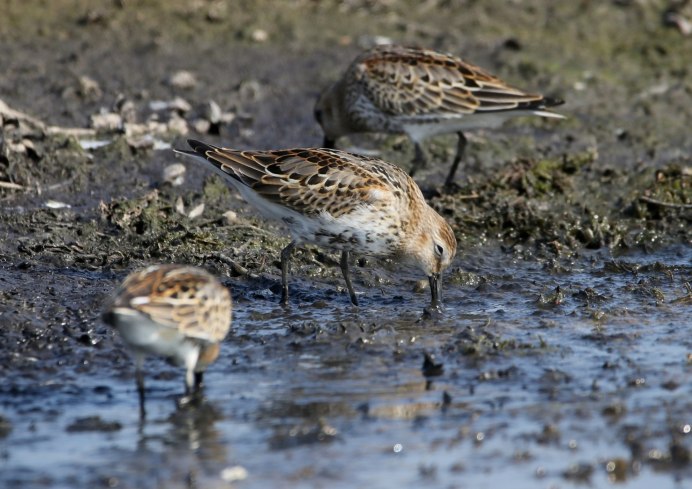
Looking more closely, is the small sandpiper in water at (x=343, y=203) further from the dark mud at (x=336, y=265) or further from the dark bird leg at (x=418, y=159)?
the dark bird leg at (x=418, y=159)

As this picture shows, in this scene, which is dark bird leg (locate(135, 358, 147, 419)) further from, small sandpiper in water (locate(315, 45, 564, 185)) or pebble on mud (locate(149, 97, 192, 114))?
pebble on mud (locate(149, 97, 192, 114))

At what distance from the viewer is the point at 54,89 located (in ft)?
41.0

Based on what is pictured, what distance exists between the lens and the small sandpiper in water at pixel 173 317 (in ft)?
21.3

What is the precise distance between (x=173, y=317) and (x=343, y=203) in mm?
2395

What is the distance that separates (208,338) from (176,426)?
1.80 feet

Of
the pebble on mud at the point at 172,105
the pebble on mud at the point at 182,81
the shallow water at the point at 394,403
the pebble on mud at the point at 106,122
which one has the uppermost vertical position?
the pebble on mud at the point at 182,81

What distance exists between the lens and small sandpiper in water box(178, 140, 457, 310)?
873 centimetres

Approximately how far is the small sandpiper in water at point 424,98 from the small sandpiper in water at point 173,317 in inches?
180

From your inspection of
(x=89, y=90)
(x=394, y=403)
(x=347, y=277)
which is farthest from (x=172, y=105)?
(x=394, y=403)

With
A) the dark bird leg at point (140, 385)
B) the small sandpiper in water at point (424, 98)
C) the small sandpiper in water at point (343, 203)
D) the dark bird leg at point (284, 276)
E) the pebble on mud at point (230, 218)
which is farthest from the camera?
the small sandpiper in water at point (424, 98)

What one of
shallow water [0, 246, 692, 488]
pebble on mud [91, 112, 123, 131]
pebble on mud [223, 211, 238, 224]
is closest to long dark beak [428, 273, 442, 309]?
shallow water [0, 246, 692, 488]

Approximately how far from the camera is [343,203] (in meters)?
8.70

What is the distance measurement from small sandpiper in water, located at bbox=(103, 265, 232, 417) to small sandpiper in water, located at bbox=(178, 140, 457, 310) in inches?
66.6

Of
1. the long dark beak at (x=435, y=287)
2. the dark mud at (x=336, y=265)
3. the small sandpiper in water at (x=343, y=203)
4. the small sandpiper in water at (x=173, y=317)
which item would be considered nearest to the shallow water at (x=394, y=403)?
the dark mud at (x=336, y=265)
